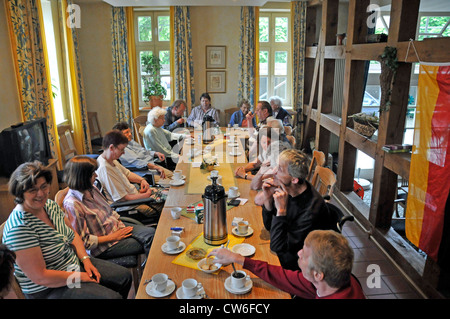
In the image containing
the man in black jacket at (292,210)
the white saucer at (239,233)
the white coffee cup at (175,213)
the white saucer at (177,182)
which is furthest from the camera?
the white saucer at (177,182)

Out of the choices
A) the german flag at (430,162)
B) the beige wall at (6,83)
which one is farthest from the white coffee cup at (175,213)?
the beige wall at (6,83)

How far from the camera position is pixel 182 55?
6.59 m

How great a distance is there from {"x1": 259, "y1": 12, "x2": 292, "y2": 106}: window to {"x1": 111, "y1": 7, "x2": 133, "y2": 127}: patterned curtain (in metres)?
2.61

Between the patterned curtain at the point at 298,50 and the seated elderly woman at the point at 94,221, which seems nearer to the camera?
the seated elderly woman at the point at 94,221

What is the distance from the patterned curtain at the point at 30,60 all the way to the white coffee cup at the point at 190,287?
3.76m

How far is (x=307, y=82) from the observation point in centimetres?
693

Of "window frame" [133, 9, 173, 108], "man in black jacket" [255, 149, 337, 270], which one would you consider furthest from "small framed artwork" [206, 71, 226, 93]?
"man in black jacket" [255, 149, 337, 270]

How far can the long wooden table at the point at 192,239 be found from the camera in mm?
1734

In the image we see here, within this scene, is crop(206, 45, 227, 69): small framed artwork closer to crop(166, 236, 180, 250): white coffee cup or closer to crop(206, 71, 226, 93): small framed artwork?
crop(206, 71, 226, 93): small framed artwork

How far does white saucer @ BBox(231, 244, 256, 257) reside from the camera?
2.04 metres

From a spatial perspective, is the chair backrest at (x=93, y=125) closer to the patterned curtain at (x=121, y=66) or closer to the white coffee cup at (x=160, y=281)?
the patterned curtain at (x=121, y=66)

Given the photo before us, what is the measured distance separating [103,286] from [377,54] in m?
3.42

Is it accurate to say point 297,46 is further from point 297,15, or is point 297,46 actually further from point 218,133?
point 218,133
